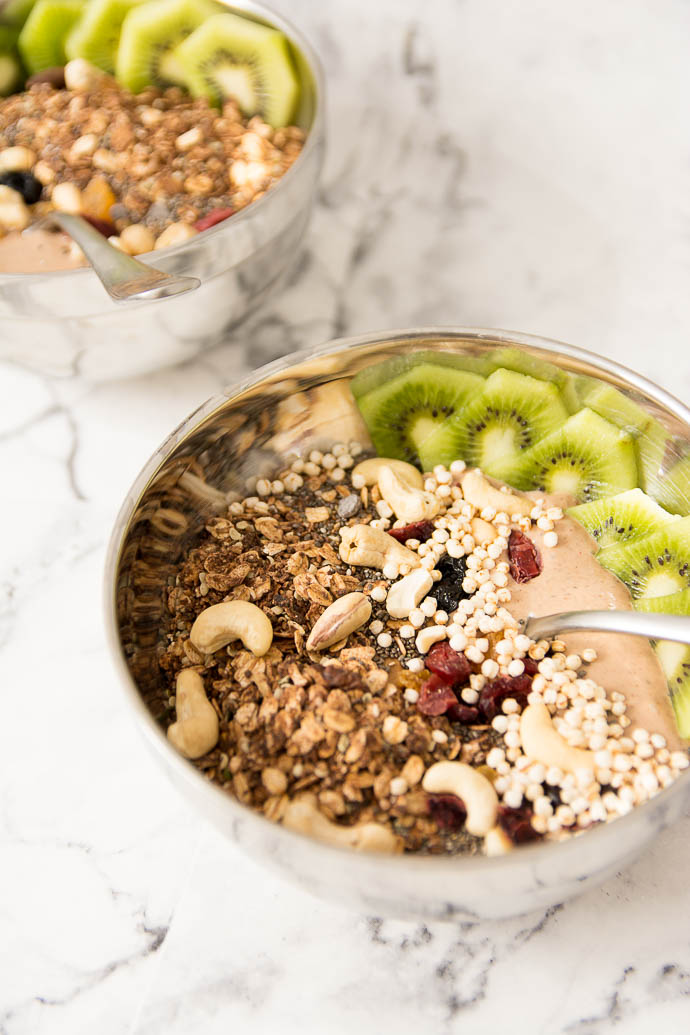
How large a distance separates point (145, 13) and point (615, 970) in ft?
3.64

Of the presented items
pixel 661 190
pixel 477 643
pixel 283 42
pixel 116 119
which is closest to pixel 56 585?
pixel 477 643

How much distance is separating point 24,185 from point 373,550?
585 mm

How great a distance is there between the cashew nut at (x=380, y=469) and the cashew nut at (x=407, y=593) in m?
0.11

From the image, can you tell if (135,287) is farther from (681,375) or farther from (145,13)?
(681,375)

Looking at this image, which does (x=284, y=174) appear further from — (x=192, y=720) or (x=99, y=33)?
(x=192, y=720)

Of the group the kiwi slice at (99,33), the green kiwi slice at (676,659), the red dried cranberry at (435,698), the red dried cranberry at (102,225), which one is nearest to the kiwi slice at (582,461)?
the green kiwi slice at (676,659)

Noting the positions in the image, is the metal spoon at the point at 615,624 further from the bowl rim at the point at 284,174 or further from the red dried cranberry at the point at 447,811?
the bowl rim at the point at 284,174

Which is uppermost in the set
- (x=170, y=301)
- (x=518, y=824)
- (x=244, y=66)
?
(x=244, y=66)

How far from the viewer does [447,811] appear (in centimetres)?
68

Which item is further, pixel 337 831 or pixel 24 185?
pixel 24 185

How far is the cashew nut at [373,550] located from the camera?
0.83 m

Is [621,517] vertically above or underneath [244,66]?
underneath

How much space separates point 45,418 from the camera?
1078 mm

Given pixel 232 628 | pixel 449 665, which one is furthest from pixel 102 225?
pixel 449 665
